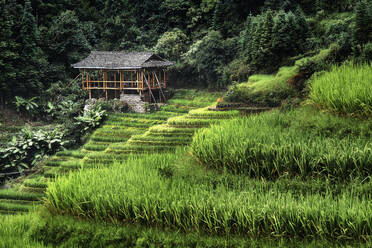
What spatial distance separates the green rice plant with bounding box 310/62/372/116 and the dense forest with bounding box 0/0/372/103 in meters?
4.51

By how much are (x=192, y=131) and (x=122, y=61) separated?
7802mm

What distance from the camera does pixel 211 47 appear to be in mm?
18688

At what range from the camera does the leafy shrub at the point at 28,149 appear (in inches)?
523

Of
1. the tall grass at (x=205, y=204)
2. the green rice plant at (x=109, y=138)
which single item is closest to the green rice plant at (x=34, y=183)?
the green rice plant at (x=109, y=138)

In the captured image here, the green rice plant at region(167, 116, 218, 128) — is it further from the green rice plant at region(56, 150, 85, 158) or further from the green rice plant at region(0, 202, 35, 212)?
the green rice plant at region(0, 202, 35, 212)

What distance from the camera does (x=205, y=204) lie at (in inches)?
199

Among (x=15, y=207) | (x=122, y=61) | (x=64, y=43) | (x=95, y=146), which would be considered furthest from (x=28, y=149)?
(x=64, y=43)

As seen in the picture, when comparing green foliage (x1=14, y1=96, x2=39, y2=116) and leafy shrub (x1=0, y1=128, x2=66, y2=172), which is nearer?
leafy shrub (x1=0, y1=128, x2=66, y2=172)

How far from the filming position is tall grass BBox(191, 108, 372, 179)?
18.4 ft

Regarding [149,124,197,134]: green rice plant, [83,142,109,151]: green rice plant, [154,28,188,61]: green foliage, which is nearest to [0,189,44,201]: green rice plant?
[83,142,109,151]: green rice plant

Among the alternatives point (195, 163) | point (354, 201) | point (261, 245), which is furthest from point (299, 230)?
point (195, 163)

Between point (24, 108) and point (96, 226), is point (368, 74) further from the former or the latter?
point (24, 108)

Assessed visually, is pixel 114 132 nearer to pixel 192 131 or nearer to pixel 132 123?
pixel 132 123

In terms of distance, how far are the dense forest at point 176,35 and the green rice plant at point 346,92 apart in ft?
14.8
